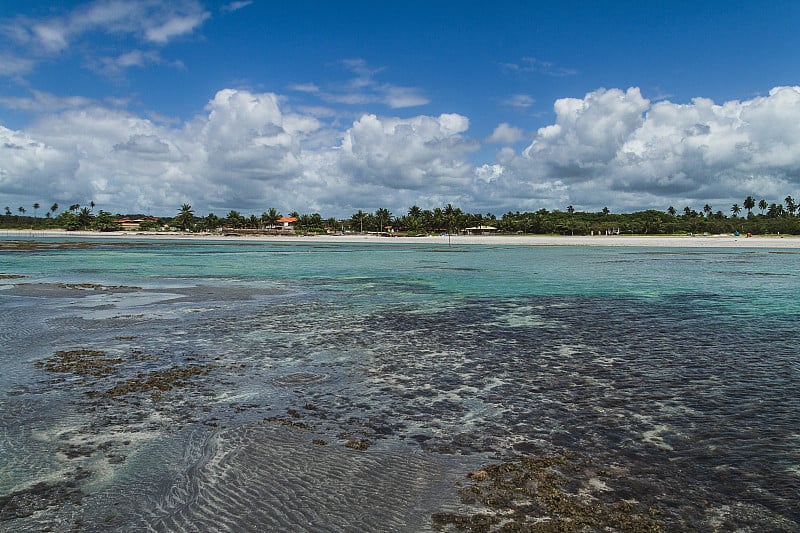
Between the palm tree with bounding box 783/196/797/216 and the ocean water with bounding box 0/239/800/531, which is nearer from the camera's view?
the ocean water with bounding box 0/239/800/531

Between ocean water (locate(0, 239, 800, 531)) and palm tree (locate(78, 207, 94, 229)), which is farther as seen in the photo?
palm tree (locate(78, 207, 94, 229))

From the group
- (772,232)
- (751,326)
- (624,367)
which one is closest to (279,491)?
(624,367)

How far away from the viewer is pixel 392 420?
28.8 feet

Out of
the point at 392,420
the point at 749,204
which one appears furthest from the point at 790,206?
the point at 392,420

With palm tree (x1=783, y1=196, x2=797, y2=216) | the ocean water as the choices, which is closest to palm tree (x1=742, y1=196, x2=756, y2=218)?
palm tree (x1=783, y1=196, x2=797, y2=216)

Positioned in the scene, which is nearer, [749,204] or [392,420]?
[392,420]

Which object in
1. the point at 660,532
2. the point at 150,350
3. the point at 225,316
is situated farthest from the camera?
the point at 225,316

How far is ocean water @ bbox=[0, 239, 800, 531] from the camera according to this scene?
592cm

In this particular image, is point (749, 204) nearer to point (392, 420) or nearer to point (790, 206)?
point (790, 206)

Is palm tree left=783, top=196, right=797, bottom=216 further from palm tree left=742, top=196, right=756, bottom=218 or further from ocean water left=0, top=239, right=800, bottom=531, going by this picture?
ocean water left=0, top=239, right=800, bottom=531

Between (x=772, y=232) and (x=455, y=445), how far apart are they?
574 ft

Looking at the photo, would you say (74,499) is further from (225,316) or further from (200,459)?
(225,316)

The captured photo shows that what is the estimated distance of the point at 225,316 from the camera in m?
19.5

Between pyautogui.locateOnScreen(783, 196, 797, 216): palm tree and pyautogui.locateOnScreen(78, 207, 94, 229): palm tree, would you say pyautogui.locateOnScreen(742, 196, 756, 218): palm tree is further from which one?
pyautogui.locateOnScreen(78, 207, 94, 229): palm tree
